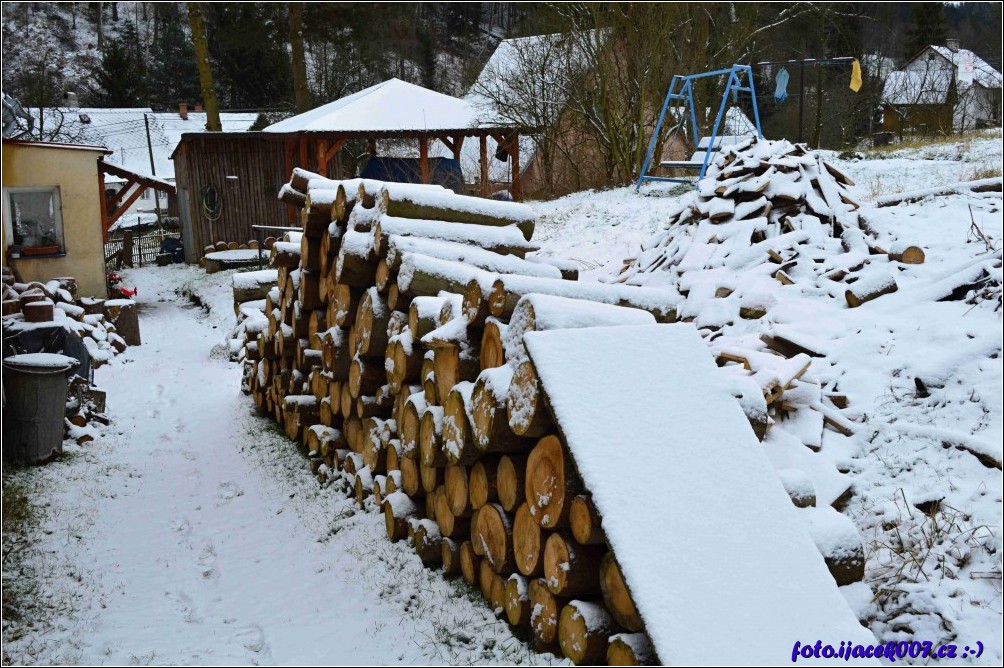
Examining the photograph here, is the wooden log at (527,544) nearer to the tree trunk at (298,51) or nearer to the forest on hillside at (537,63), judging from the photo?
the forest on hillside at (537,63)

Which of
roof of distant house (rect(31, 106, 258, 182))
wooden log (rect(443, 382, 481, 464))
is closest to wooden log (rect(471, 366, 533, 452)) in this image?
wooden log (rect(443, 382, 481, 464))

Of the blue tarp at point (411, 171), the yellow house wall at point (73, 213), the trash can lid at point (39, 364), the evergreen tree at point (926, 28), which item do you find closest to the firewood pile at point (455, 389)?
the trash can lid at point (39, 364)

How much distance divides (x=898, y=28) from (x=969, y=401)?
2953cm

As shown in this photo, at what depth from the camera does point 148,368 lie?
1209 cm

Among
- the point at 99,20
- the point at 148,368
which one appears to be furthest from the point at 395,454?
the point at 99,20

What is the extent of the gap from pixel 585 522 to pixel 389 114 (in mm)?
19522

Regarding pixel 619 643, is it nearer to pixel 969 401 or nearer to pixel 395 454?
pixel 395 454

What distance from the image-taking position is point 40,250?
16.2 meters

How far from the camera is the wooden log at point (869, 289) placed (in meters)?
7.25

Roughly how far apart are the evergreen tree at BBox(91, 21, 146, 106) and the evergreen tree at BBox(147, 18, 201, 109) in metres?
0.72

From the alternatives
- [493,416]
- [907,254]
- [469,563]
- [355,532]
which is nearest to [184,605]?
[355,532]

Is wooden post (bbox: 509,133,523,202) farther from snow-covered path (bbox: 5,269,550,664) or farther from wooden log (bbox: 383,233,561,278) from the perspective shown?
wooden log (bbox: 383,233,561,278)

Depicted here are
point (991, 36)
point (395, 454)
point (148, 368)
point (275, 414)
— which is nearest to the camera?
point (395, 454)

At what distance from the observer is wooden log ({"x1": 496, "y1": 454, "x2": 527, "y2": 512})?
3.96 metres
